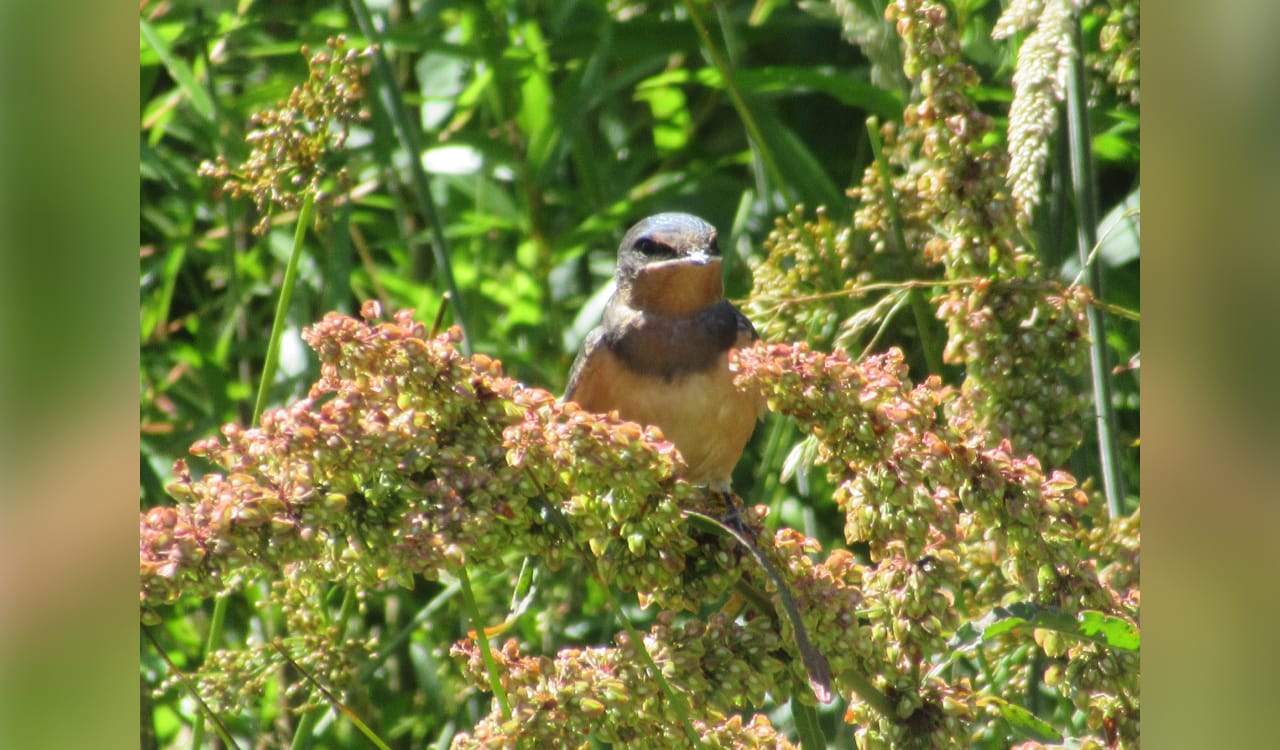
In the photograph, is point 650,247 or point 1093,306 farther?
point 650,247

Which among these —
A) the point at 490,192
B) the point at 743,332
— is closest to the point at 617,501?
the point at 743,332

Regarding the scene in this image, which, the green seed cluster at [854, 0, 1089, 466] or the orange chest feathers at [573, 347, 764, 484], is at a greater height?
the green seed cluster at [854, 0, 1089, 466]

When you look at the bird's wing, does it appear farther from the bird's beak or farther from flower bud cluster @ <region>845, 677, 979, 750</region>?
flower bud cluster @ <region>845, 677, 979, 750</region>

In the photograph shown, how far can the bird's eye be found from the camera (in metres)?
2.58

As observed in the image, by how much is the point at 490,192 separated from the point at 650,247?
27.3 inches

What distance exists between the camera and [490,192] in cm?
318

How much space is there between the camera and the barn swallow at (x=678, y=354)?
8.36 feet

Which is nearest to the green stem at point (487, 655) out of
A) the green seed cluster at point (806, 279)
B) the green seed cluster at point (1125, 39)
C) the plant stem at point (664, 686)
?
the plant stem at point (664, 686)

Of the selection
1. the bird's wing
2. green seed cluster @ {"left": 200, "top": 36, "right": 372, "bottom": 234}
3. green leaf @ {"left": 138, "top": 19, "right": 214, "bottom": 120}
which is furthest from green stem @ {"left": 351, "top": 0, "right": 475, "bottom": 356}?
the bird's wing

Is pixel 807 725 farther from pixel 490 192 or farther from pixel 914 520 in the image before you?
pixel 490 192

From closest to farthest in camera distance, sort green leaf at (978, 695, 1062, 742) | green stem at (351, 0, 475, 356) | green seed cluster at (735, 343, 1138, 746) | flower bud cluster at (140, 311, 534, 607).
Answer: flower bud cluster at (140, 311, 534, 607) < green seed cluster at (735, 343, 1138, 746) < green leaf at (978, 695, 1062, 742) < green stem at (351, 0, 475, 356)
